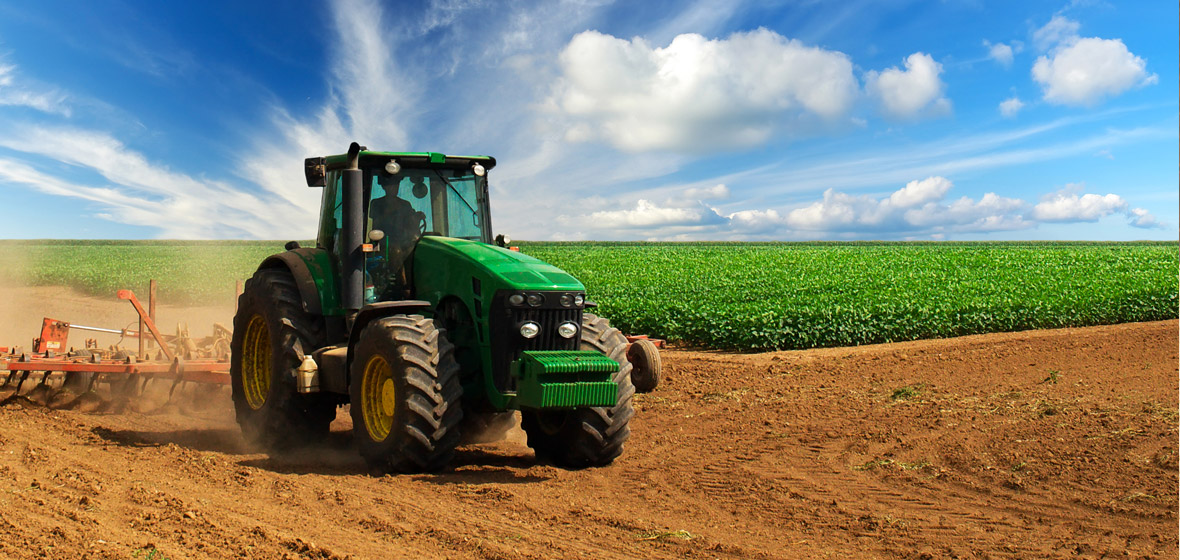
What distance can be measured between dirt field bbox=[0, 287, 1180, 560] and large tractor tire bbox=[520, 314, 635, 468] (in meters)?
0.20

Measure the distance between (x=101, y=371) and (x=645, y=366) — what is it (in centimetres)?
533

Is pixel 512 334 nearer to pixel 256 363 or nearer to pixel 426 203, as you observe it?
pixel 426 203

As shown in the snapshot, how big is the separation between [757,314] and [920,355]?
2972 millimetres

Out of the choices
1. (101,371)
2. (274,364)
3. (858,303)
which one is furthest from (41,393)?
(858,303)

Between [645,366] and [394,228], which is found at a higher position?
[394,228]

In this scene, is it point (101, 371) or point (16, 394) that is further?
point (16, 394)

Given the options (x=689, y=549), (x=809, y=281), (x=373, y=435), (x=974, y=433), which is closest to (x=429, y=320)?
(x=373, y=435)

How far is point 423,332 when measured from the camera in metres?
6.47

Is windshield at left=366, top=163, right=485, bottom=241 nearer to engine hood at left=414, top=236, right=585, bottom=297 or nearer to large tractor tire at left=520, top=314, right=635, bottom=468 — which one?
engine hood at left=414, top=236, right=585, bottom=297

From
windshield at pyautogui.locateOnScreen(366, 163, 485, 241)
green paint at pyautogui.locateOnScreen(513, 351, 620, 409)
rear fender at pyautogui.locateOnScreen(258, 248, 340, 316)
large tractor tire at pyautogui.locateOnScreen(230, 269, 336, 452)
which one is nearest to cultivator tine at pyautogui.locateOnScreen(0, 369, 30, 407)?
large tractor tire at pyautogui.locateOnScreen(230, 269, 336, 452)

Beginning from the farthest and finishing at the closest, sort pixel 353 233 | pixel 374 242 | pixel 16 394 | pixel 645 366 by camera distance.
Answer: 1. pixel 16 394
2. pixel 645 366
3. pixel 374 242
4. pixel 353 233

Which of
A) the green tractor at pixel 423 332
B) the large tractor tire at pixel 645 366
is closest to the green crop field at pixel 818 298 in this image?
the large tractor tire at pixel 645 366

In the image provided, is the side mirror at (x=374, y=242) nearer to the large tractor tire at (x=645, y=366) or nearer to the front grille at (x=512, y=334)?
the front grille at (x=512, y=334)

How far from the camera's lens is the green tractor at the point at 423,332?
6.37 meters
